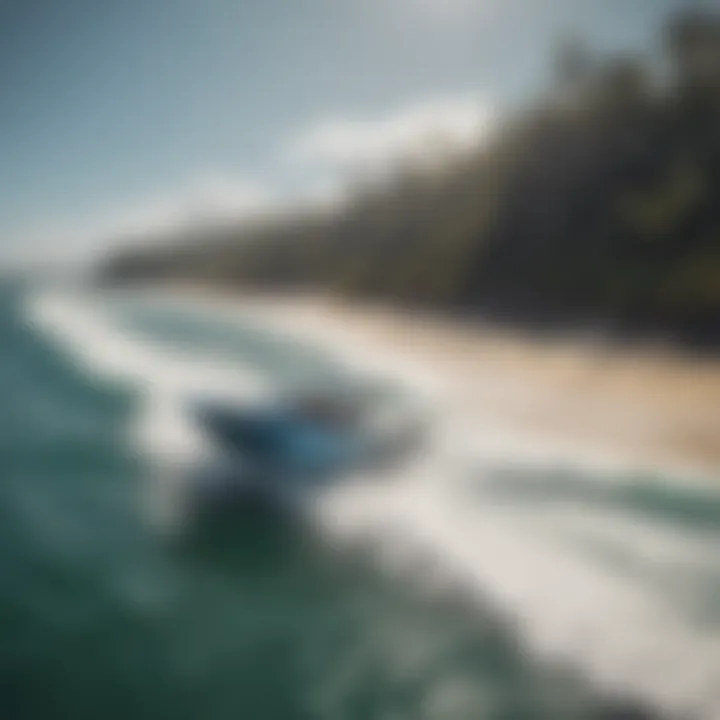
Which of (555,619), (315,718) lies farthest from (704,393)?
(315,718)

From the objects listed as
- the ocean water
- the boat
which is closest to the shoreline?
the ocean water

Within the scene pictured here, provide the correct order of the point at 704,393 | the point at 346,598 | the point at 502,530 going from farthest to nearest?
the point at 704,393 < the point at 502,530 < the point at 346,598

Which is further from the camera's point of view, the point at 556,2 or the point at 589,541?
the point at 556,2

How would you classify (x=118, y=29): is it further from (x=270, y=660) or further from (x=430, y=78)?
(x=270, y=660)

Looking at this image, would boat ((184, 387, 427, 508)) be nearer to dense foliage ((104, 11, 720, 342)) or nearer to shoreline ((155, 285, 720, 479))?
shoreline ((155, 285, 720, 479))

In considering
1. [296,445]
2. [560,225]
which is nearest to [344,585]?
[296,445]

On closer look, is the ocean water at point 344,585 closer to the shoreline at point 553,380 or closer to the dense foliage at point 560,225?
the shoreline at point 553,380

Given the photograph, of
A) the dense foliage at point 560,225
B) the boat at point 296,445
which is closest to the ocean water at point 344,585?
the boat at point 296,445
